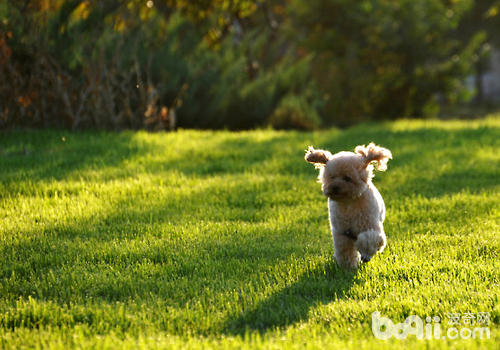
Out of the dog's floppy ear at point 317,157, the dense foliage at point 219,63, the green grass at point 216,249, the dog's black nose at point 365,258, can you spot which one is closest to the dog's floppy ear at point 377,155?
the dog's floppy ear at point 317,157

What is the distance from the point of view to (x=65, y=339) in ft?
11.6

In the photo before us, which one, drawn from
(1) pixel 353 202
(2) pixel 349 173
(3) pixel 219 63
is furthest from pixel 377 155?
(3) pixel 219 63

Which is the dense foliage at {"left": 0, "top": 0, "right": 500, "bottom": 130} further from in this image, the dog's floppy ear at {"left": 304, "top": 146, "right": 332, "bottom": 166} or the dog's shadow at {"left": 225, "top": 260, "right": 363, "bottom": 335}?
the dog's shadow at {"left": 225, "top": 260, "right": 363, "bottom": 335}

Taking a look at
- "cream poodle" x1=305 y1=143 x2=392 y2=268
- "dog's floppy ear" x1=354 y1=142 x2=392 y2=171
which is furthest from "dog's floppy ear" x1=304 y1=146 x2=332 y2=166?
"dog's floppy ear" x1=354 y1=142 x2=392 y2=171

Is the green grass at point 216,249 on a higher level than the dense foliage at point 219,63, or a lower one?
lower

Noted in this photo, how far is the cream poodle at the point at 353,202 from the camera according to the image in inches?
170

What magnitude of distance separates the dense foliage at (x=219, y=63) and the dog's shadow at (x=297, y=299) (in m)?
6.46

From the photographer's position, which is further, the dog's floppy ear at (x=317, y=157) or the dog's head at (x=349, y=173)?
the dog's floppy ear at (x=317, y=157)

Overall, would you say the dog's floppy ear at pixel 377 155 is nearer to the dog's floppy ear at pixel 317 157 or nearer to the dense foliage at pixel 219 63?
the dog's floppy ear at pixel 317 157

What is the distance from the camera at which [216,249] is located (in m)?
5.11

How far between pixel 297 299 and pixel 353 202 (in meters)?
0.89

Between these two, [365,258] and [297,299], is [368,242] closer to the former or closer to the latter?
[365,258]

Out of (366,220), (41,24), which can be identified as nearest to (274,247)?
(366,220)

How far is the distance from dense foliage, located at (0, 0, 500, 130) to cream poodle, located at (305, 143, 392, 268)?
6.34 m
